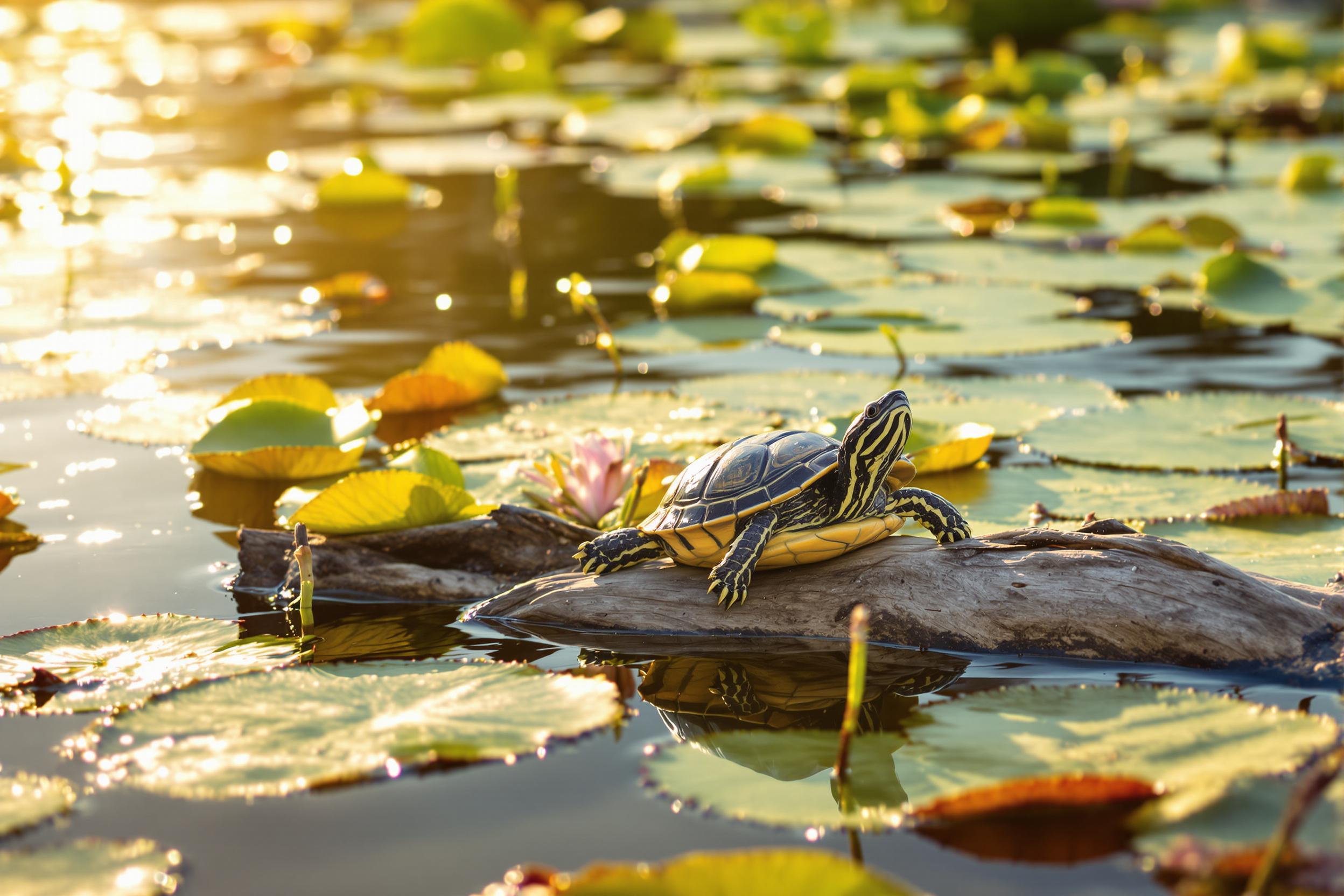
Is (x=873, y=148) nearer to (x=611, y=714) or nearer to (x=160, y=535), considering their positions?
(x=160, y=535)

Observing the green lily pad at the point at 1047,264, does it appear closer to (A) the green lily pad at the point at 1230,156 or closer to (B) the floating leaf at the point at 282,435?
(A) the green lily pad at the point at 1230,156

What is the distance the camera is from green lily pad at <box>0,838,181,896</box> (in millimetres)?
2256

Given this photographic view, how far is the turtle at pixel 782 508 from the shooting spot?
3365 millimetres

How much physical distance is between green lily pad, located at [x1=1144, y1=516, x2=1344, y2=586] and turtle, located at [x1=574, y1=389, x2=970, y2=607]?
2.94 ft

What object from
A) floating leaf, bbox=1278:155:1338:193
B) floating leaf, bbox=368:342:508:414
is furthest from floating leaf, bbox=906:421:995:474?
floating leaf, bbox=1278:155:1338:193

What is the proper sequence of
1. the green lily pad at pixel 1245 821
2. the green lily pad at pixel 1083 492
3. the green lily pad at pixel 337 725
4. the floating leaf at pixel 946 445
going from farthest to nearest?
the floating leaf at pixel 946 445
the green lily pad at pixel 1083 492
the green lily pad at pixel 337 725
the green lily pad at pixel 1245 821

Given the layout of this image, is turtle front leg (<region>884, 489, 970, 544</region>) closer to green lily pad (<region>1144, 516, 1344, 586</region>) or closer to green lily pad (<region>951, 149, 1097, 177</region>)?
green lily pad (<region>1144, 516, 1344, 586</region>)

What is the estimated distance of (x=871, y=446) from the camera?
3.36 metres

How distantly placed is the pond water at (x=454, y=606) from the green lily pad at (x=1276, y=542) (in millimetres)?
563

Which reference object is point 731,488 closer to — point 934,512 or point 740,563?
point 740,563

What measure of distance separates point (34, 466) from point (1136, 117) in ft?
36.5

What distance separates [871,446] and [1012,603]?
21.4 inches

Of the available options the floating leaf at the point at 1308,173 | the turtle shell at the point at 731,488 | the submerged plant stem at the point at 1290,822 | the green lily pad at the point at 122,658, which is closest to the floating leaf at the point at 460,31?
the floating leaf at the point at 1308,173

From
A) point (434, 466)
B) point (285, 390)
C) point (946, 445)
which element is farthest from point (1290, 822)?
point (285, 390)
